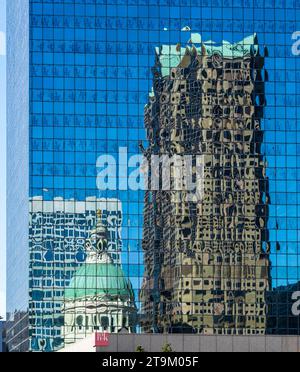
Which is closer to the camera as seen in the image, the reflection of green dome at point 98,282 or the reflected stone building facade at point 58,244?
the reflected stone building facade at point 58,244

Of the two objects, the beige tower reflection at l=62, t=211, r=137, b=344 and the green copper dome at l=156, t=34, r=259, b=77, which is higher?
the green copper dome at l=156, t=34, r=259, b=77

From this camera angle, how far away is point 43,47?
159 meters

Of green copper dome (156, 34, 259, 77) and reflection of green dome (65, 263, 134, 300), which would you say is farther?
green copper dome (156, 34, 259, 77)

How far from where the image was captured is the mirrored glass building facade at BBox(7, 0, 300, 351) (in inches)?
6181

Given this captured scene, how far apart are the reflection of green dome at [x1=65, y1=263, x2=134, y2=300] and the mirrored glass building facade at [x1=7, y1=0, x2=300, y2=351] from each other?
13 cm

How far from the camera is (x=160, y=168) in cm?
15925

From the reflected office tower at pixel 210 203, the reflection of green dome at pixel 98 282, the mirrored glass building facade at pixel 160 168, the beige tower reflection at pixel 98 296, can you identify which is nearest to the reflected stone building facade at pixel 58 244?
the mirrored glass building facade at pixel 160 168

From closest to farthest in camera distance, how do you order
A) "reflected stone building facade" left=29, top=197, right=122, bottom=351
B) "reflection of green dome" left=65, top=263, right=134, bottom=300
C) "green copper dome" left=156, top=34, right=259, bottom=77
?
1. "reflected stone building facade" left=29, top=197, right=122, bottom=351
2. "reflection of green dome" left=65, top=263, right=134, bottom=300
3. "green copper dome" left=156, top=34, right=259, bottom=77

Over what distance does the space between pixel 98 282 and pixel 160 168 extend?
17.2 metres

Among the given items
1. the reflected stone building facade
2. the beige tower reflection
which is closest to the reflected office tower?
the beige tower reflection

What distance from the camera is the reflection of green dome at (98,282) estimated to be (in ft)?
514

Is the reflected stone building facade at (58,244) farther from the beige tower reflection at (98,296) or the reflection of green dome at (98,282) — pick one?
the reflection of green dome at (98,282)

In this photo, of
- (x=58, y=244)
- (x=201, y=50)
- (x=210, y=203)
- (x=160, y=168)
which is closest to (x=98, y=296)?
(x=58, y=244)

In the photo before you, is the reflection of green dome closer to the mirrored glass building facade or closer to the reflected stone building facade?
the mirrored glass building facade
